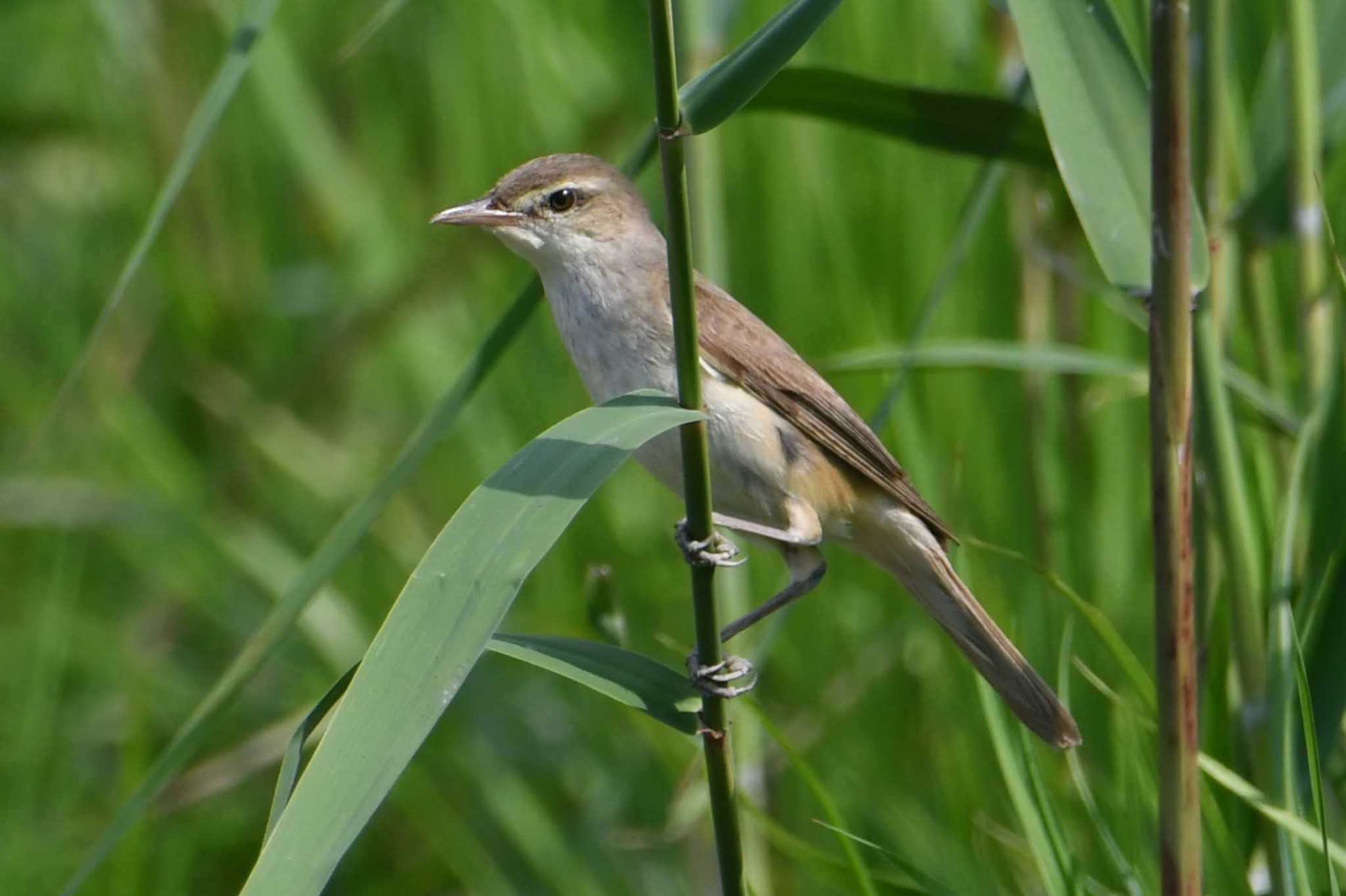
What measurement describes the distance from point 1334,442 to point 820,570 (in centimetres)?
95

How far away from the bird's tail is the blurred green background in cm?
10

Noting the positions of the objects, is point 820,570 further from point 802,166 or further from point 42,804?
point 42,804

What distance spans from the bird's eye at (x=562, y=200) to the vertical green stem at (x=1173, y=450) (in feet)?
4.54

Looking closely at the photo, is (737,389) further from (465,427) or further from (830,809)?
(465,427)

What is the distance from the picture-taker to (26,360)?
12.3ft

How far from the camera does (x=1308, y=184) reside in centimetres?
197

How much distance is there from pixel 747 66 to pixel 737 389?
3.67ft

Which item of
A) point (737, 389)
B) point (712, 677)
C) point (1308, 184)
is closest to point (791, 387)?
point (737, 389)

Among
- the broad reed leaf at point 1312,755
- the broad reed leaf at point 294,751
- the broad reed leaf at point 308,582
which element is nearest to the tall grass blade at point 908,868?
the broad reed leaf at point 1312,755

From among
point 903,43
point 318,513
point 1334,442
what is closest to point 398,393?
point 318,513

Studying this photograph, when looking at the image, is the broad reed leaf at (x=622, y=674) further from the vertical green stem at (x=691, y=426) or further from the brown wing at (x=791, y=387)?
the brown wing at (x=791, y=387)

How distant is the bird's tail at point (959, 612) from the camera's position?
2082mm

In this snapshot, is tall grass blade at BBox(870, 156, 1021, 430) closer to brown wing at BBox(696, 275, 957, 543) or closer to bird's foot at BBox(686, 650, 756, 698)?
brown wing at BBox(696, 275, 957, 543)

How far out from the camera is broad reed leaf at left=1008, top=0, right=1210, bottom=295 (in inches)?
56.4
